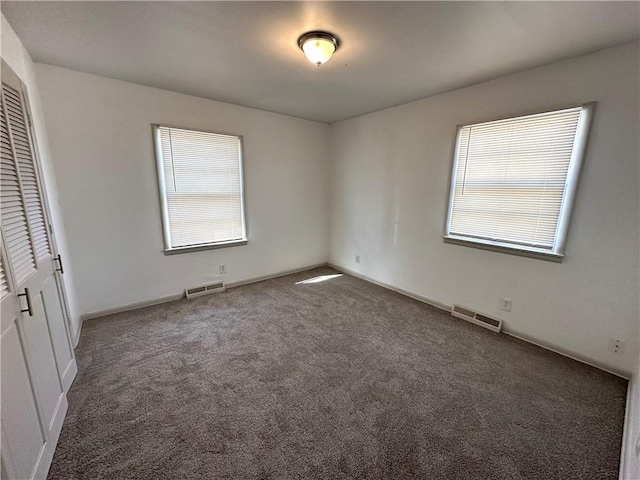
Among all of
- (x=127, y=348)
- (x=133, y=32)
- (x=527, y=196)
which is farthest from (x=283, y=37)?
(x=127, y=348)

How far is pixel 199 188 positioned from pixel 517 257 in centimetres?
358

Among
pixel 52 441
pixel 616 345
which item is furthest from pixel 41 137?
pixel 616 345

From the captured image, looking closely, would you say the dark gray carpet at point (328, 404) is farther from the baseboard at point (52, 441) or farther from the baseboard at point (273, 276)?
the baseboard at point (273, 276)

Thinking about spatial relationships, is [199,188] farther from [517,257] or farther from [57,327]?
[517,257]

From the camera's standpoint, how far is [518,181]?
2.46 metres

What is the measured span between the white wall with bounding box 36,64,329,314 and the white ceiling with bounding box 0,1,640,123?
0.26 m

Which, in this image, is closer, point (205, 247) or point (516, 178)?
point (516, 178)

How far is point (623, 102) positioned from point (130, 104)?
424 cm

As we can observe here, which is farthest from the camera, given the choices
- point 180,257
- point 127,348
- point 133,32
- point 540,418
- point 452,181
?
point 180,257

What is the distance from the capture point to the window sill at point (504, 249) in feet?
7.55

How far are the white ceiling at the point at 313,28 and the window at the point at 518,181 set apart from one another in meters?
0.50

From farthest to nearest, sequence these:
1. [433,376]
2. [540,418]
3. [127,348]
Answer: [127,348] → [433,376] → [540,418]

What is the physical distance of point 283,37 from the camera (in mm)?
1813

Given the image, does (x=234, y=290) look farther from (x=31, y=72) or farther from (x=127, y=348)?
(x=31, y=72)
